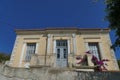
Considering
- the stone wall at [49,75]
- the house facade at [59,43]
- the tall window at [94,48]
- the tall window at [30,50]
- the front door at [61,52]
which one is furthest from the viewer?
the tall window at [30,50]

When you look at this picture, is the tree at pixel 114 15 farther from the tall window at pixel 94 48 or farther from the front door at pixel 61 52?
the tall window at pixel 94 48

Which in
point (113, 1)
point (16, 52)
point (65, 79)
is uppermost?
point (113, 1)

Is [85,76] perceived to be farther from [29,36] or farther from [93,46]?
[29,36]

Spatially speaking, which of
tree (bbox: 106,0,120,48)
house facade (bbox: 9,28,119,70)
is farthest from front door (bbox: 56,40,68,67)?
tree (bbox: 106,0,120,48)

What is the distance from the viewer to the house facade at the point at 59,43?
53.0 ft

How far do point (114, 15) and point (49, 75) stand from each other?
4255mm

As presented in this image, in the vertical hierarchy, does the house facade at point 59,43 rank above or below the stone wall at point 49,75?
above

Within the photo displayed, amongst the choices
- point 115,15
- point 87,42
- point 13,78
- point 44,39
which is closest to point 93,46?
point 87,42

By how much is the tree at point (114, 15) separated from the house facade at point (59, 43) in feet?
26.8

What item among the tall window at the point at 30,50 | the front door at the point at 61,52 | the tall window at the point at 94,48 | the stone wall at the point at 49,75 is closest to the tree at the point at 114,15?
the stone wall at the point at 49,75

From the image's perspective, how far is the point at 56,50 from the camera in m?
16.6

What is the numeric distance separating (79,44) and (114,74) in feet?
33.5

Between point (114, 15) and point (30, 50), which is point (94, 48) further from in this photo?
point (114, 15)

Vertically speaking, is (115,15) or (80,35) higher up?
(80,35)
